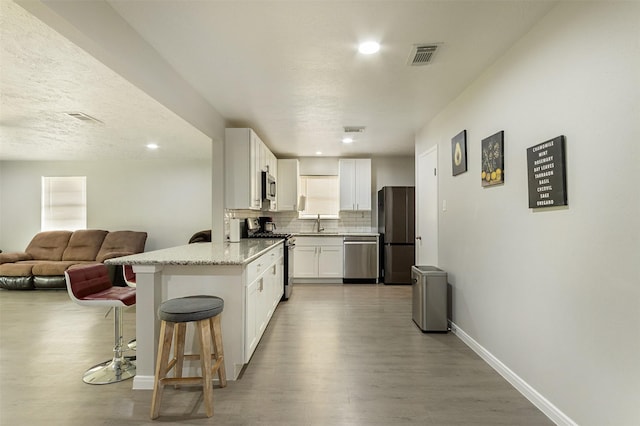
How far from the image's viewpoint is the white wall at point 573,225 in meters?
1.47

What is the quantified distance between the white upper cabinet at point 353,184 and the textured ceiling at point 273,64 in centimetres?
179

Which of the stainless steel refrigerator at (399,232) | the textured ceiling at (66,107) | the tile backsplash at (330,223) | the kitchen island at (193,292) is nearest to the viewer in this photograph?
the textured ceiling at (66,107)

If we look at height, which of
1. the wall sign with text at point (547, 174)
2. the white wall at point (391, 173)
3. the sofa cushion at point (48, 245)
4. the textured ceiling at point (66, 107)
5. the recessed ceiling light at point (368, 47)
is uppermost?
the recessed ceiling light at point (368, 47)

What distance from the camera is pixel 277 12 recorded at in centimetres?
195

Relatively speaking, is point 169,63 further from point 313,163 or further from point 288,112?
point 313,163

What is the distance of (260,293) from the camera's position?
9.87 feet

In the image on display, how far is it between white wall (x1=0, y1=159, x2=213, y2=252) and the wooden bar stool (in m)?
4.54

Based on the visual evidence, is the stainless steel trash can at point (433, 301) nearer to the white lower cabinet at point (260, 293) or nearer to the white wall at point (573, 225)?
the white wall at point (573, 225)

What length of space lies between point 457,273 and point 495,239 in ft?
2.74

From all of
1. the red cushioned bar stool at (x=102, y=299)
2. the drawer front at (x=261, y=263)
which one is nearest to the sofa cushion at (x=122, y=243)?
the drawer front at (x=261, y=263)

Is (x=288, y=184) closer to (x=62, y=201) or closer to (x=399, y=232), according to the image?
(x=399, y=232)

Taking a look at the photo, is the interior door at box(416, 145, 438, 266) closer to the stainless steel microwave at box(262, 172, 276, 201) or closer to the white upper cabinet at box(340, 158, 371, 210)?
the white upper cabinet at box(340, 158, 371, 210)

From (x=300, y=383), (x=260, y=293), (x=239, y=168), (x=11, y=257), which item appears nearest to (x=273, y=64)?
(x=239, y=168)

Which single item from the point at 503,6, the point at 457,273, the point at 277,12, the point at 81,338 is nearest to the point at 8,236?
the point at 81,338
